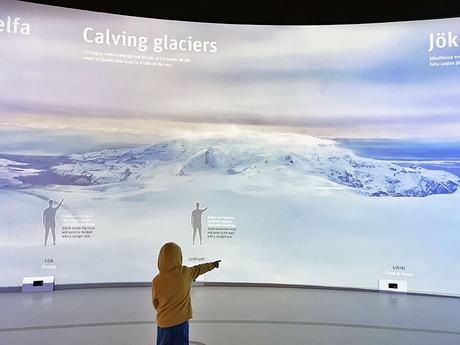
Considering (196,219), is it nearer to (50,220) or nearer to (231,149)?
(231,149)

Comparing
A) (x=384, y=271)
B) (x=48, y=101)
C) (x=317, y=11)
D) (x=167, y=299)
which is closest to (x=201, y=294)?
(x=384, y=271)

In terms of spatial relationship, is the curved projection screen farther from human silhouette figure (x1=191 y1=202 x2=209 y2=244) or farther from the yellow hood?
the yellow hood

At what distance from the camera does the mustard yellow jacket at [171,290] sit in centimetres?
238

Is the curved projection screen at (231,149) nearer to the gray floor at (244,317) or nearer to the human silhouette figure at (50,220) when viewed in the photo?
the human silhouette figure at (50,220)

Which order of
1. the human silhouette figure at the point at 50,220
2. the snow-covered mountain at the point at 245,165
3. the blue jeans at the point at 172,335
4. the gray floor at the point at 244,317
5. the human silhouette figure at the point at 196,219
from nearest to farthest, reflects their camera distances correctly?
1. the blue jeans at the point at 172,335
2. the gray floor at the point at 244,317
3. the human silhouette figure at the point at 50,220
4. the snow-covered mountain at the point at 245,165
5. the human silhouette figure at the point at 196,219

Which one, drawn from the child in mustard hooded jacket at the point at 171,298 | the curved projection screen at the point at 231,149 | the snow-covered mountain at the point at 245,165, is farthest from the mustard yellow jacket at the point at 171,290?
the snow-covered mountain at the point at 245,165

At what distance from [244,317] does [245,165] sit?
7.88 ft

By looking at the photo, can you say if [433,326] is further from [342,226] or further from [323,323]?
[342,226]

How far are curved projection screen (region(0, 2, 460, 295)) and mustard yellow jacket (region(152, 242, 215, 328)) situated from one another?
3336mm

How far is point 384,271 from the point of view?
18.3 ft

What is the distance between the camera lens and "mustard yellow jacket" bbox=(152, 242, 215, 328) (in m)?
2.38

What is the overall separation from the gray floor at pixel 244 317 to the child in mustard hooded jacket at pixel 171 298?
4.05 ft

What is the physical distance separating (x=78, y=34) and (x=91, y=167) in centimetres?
192

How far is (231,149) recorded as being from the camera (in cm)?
599
